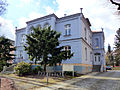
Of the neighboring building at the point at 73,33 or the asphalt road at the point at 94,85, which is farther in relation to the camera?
the neighboring building at the point at 73,33

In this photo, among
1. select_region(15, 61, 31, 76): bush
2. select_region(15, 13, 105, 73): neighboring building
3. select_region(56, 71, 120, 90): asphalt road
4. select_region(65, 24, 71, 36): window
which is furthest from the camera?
select_region(65, 24, 71, 36): window

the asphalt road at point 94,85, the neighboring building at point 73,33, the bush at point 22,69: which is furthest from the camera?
the neighboring building at point 73,33

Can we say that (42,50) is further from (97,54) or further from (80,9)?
(97,54)

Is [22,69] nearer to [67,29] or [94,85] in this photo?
[94,85]

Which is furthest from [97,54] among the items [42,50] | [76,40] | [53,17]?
[42,50]

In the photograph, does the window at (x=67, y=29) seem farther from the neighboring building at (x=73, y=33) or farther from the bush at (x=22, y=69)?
the bush at (x=22, y=69)

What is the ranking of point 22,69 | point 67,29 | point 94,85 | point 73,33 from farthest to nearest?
point 67,29
point 73,33
point 22,69
point 94,85

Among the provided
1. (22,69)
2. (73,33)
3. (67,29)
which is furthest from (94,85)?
(67,29)

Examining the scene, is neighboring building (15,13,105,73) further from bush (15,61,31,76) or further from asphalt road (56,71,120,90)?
bush (15,61,31,76)

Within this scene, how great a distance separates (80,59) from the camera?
1628cm

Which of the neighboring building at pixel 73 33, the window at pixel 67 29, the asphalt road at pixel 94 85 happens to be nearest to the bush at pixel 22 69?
the neighboring building at pixel 73 33

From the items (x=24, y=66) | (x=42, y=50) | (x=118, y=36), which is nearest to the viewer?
(x=42, y=50)

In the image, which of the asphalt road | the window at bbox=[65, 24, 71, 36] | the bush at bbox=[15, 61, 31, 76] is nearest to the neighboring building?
the window at bbox=[65, 24, 71, 36]

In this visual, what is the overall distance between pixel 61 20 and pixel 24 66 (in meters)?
10.2
